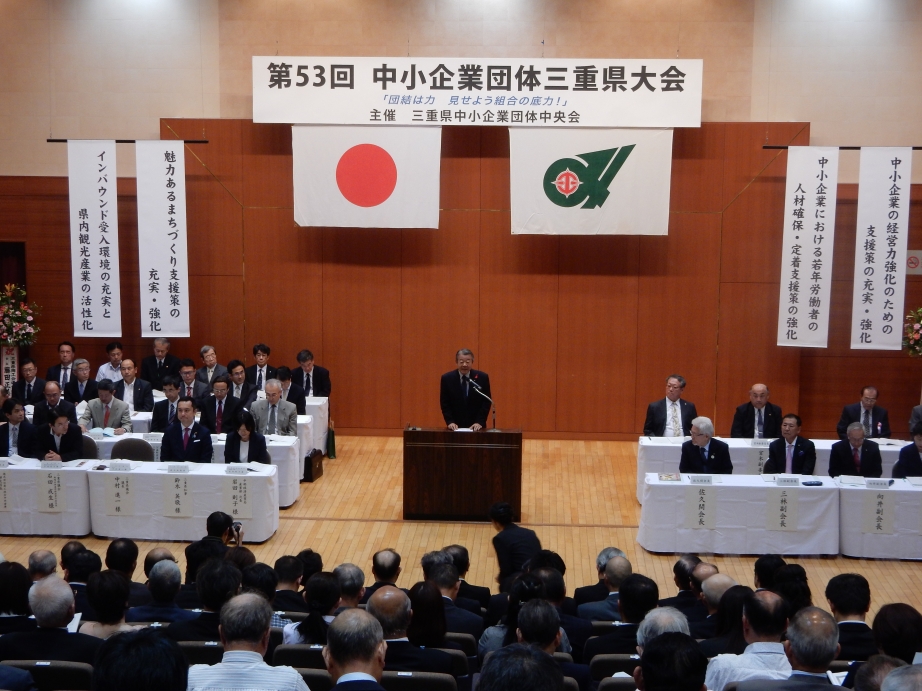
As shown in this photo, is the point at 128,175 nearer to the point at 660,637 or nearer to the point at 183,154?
the point at 183,154

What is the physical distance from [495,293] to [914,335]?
16.6 feet

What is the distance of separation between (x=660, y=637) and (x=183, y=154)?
1000 cm

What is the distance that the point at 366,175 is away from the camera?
1176 centimetres

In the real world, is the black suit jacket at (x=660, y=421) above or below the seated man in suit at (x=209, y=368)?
below

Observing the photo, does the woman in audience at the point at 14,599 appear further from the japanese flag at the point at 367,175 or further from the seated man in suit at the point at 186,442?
the japanese flag at the point at 367,175

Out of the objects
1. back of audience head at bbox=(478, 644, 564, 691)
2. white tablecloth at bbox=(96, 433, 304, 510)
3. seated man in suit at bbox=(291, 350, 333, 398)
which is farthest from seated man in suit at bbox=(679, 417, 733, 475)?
back of audience head at bbox=(478, 644, 564, 691)

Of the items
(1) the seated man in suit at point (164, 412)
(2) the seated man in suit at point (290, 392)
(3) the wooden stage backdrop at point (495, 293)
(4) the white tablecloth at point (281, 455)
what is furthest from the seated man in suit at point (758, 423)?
(1) the seated man in suit at point (164, 412)

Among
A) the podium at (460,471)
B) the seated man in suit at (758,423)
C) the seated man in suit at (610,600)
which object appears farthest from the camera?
the seated man in suit at (758,423)

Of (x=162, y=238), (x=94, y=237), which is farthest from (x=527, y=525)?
(x=94, y=237)

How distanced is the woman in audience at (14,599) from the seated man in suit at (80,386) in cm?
697

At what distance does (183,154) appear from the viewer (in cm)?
1165

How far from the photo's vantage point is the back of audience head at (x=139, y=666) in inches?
103

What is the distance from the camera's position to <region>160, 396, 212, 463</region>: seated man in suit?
28.8ft

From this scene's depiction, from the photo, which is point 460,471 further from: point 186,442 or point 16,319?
point 16,319
